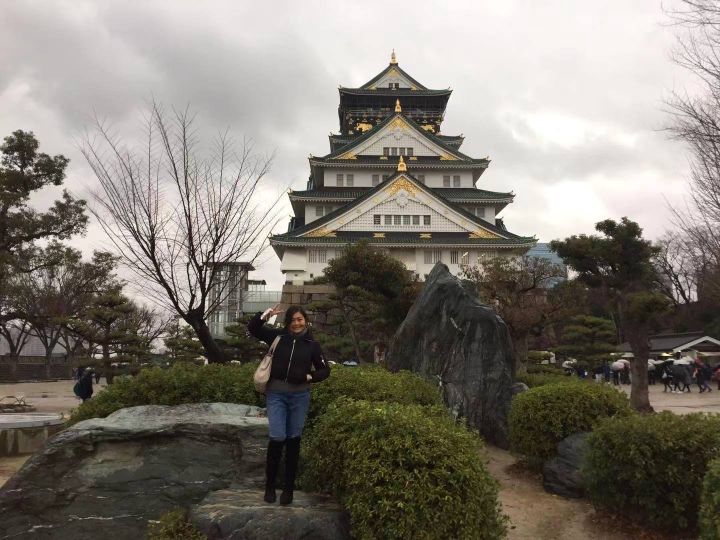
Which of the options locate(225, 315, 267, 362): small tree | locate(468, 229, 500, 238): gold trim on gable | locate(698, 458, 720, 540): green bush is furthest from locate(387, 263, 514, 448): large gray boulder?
locate(468, 229, 500, 238): gold trim on gable

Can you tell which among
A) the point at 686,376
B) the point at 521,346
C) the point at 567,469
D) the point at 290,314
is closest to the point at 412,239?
the point at 521,346

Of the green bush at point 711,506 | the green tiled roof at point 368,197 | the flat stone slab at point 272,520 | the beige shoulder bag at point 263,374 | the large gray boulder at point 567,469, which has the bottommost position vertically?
the large gray boulder at point 567,469

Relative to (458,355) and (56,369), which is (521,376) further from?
(56,369)

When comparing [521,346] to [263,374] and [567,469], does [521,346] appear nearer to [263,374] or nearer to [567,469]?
[567,469]

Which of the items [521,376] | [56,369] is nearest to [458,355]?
[521,376]

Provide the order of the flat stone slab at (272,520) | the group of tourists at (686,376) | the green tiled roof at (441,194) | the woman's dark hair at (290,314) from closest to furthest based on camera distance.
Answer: the flat stone slab at (272,520)
the woman's dark hair at (290,314)
the group of tourists at (686,376)
the green tiled roof at (441,194)

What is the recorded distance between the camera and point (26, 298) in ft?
91.8

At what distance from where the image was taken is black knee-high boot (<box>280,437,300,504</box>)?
382 centimetres

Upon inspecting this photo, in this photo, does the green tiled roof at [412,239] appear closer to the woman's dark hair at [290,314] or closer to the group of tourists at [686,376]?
the group of tourists at [686,376]

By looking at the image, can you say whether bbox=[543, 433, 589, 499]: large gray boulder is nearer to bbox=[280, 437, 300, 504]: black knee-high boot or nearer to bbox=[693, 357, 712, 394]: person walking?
bbox=[280, 437, 300, 504]: black knee-high boot

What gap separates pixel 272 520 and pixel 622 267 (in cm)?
1217

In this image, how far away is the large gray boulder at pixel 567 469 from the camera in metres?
6.08

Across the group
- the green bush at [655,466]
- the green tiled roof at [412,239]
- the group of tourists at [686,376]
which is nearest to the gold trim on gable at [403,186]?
the green tiled roof at [412,239]

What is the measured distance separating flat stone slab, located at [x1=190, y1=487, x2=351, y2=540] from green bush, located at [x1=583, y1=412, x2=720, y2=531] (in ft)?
9.32
